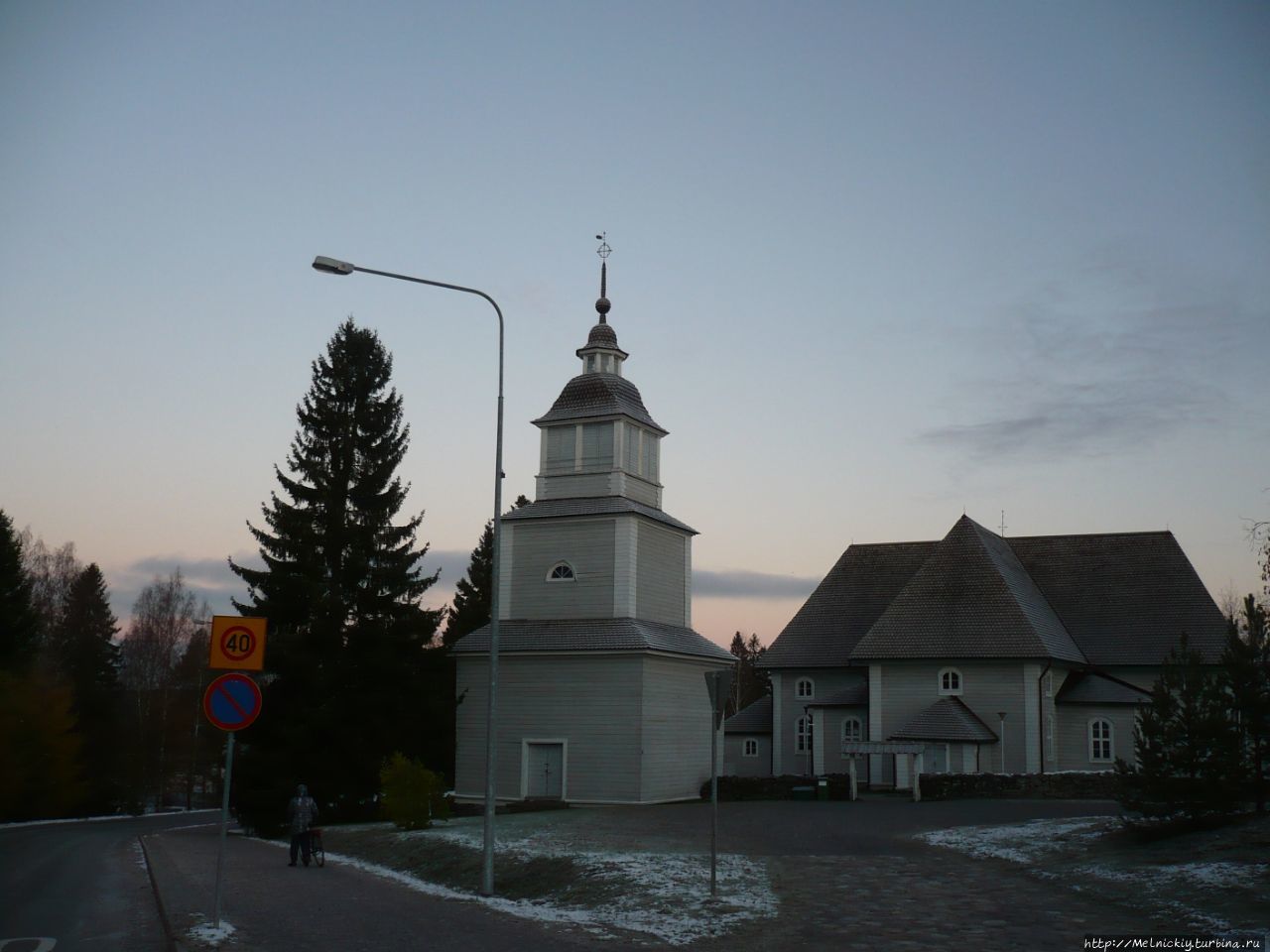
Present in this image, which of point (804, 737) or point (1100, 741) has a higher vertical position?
point (1100, 741)

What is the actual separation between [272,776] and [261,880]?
1722 cm

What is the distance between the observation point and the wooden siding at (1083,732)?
42.1m

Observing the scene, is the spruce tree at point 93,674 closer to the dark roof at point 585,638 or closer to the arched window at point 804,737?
the dark roof at point 585,638

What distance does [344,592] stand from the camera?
39125mm

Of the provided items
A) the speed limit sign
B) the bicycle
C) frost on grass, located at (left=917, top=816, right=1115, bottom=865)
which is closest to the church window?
frost on grass, located at (left=917, top=816, right=1115, bottom=865)

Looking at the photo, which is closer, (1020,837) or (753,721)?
(1020,837)

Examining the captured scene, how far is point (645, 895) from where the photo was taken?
16.1 m

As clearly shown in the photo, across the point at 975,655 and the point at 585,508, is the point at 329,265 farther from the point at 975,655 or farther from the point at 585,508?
the point at 975,655

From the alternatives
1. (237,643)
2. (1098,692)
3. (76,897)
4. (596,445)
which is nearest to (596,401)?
(596,445)

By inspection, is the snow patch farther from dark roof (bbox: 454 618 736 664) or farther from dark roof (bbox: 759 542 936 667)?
dark roof (bbox: 759 542 936 667)

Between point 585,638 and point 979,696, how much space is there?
14.7 meters

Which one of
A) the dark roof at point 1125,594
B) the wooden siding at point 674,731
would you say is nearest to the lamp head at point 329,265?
the wooden siding at point 674,731

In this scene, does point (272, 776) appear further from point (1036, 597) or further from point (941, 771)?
point (1036, 597)

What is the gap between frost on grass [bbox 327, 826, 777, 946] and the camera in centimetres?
1430
